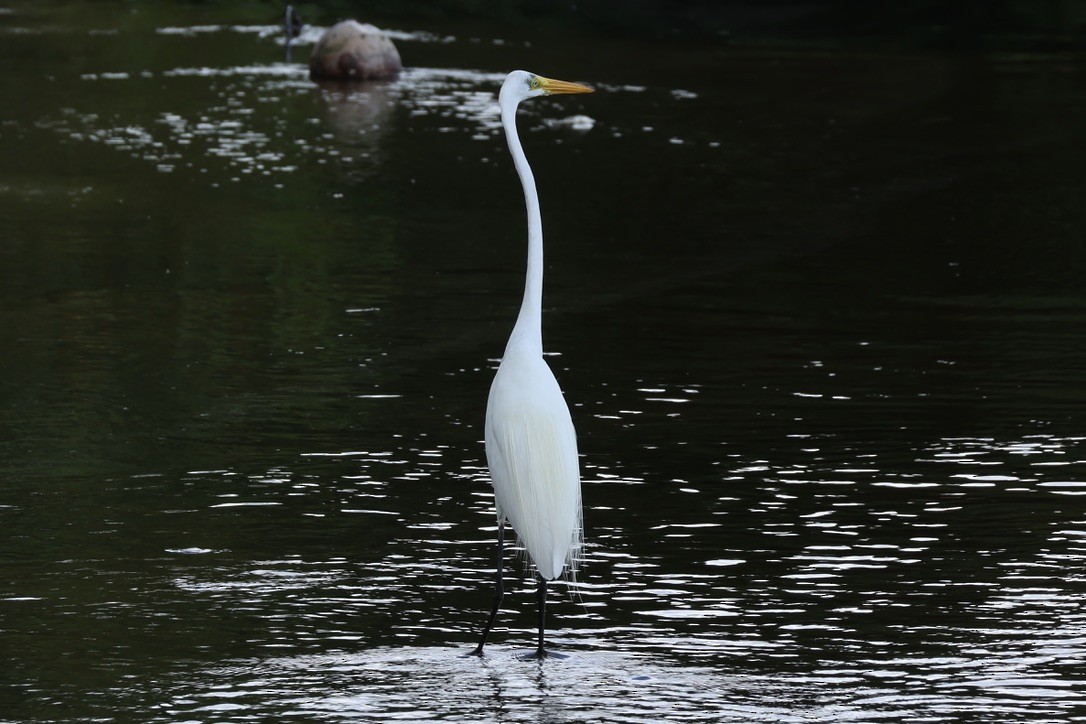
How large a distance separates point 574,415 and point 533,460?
4.11 metres

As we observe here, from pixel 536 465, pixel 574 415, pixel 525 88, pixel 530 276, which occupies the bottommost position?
pixel 574 415

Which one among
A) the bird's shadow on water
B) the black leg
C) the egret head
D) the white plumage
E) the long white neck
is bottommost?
the bird's shadow on water

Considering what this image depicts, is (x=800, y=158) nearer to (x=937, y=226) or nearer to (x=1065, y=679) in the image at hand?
(x=937, y=226)

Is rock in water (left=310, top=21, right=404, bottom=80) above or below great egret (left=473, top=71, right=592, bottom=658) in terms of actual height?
above

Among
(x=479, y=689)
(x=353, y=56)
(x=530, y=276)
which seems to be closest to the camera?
(x=479, y=689)

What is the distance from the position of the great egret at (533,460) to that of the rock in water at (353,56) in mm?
24281

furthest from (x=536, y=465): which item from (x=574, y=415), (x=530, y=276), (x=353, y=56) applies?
(x=353, y=56)

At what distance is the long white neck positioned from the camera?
25.5ft

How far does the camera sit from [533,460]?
7.53m

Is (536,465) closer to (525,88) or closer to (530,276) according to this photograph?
(530,276)

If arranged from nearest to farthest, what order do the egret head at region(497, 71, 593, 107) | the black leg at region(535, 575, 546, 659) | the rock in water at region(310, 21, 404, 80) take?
the black leg at region(535, 575, 546, 659) → the egret head at region(497, 71, 593, 107) → the rock in water at region(310, 21, 404, 80)

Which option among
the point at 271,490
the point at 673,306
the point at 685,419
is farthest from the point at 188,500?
the point at 673,306

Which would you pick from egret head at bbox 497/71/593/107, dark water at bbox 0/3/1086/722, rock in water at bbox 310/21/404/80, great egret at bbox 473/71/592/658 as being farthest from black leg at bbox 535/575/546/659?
rock in water at bbox 310/21/404/80

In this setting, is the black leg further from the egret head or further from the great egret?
the egret head
